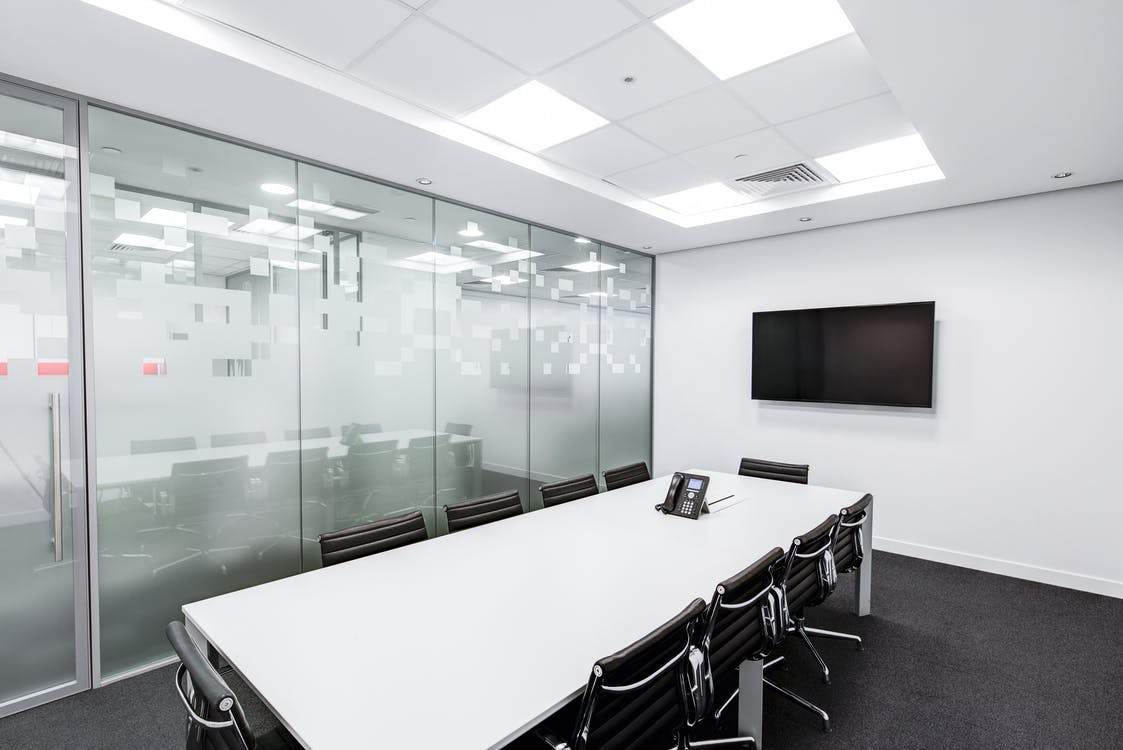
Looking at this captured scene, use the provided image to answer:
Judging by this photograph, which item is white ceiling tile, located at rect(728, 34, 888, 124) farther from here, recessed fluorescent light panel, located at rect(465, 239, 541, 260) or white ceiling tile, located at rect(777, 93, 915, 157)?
recessed fluorescent light panel, located at rect(465, 239, 541, 260)

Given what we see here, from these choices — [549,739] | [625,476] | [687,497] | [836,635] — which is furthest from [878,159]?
[549,739]

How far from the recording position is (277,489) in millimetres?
3561

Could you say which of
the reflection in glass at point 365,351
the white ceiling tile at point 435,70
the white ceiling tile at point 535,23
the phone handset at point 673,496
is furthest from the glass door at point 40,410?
the phone handset at point 673,496

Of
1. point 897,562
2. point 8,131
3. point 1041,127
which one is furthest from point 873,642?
point 8,131

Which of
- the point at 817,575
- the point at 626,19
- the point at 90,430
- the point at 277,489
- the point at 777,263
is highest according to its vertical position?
the point at 626,19

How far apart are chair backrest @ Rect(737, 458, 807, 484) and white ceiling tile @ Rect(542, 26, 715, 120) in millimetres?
2987

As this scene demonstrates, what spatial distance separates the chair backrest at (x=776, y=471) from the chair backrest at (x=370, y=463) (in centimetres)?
292

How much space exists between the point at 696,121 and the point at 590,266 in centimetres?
262

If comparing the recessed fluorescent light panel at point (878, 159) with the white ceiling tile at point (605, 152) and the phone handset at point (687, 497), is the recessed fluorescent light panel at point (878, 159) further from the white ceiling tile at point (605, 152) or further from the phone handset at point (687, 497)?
the phone handset at point (687, 497)

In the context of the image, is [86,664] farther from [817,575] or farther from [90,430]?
[817,575]

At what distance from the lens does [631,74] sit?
2.84 meters

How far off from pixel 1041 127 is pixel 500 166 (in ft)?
10.6

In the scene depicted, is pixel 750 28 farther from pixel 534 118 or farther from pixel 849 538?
pixel 849 538

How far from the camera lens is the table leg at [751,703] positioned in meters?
2.34
